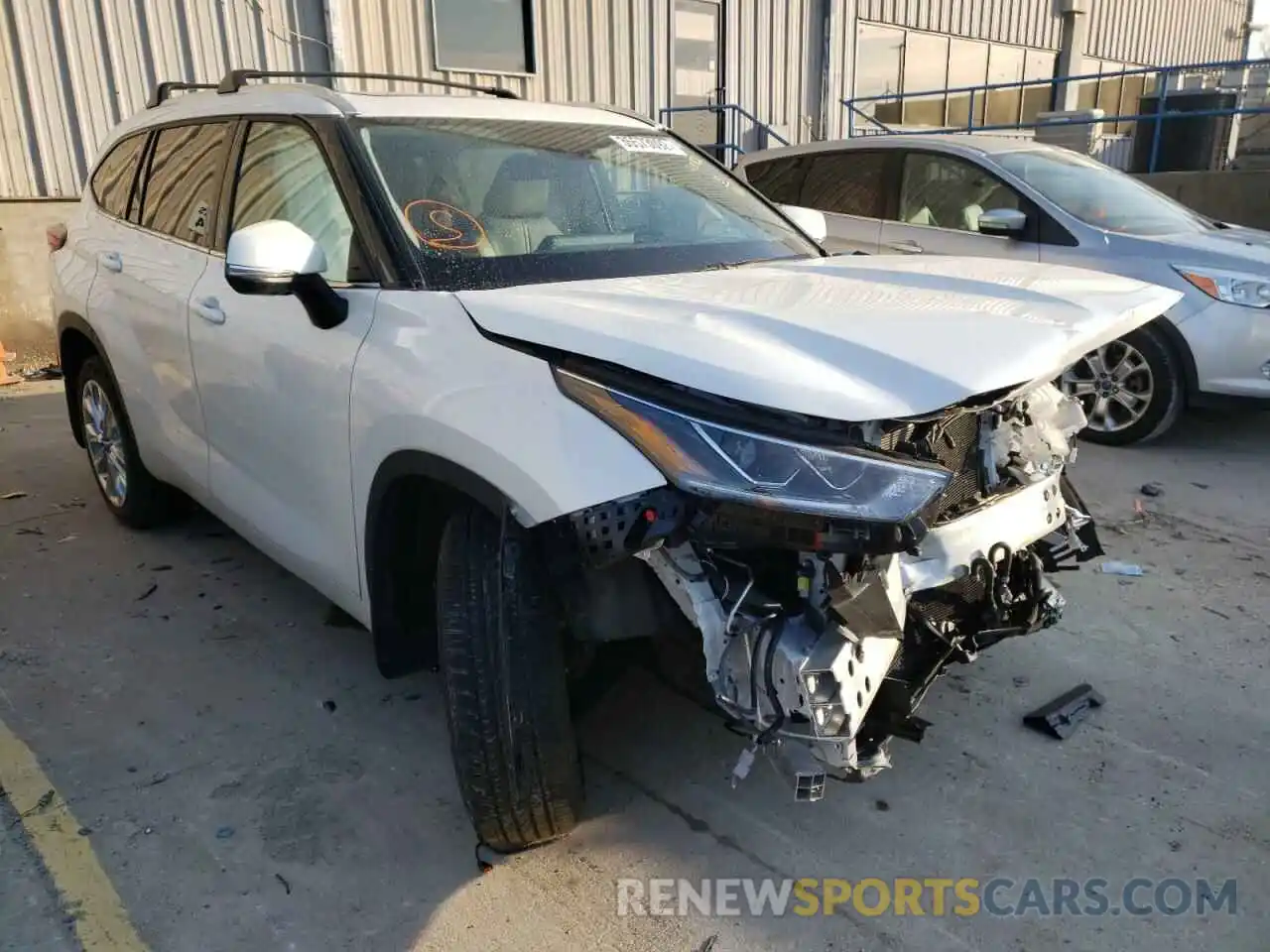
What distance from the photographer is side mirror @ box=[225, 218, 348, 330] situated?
2420 millimetres

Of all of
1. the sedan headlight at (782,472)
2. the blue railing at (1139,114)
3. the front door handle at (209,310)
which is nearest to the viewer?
the sedan headlight at (782,472)

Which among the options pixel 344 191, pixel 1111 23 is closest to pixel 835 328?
pixel 344 191

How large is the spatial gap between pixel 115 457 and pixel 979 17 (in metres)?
16.3

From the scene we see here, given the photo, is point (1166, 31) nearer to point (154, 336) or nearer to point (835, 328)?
point (154, 336)

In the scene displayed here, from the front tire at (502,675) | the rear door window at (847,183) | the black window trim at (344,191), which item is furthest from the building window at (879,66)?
the front tire at (502,675)

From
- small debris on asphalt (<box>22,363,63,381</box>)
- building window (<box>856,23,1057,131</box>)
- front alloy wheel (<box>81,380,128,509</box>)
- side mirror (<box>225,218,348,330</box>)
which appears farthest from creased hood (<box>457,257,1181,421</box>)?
building window (<box>856,23,1057,131</box>)

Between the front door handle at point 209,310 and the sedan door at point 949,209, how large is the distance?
467 cm

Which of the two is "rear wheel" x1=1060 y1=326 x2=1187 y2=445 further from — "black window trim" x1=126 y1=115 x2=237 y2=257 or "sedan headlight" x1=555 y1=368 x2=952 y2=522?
"black window trim" x1=126 y1=115 x2=237 y2=257

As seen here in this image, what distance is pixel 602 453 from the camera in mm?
1968

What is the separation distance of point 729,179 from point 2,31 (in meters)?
7.44

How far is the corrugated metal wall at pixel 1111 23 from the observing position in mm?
15477

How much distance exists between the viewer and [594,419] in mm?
2002

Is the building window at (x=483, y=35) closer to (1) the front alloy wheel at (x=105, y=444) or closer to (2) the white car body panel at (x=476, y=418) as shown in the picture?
→ (1) the front alloy wheel at (x=105, y=444)

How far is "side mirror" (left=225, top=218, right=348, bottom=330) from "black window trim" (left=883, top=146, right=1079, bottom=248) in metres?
4.91
